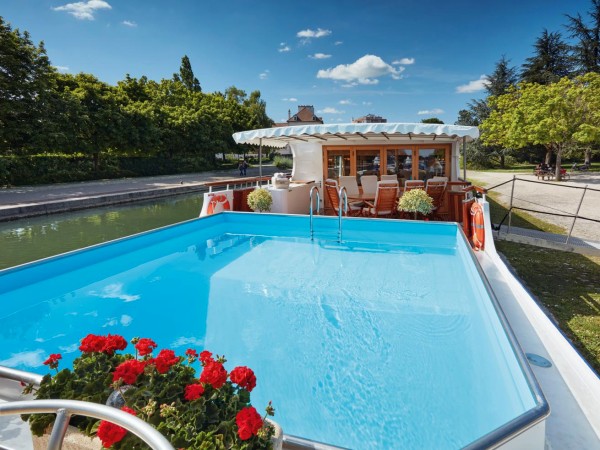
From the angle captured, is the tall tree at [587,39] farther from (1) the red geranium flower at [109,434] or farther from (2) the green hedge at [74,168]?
(1) the red geranium flower at [109,434]

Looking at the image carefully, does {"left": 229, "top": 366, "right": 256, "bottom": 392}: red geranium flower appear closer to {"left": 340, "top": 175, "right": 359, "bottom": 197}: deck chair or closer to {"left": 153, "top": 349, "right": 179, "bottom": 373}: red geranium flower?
{"left": 153, "top": 349, "right": 179, "bottom": 373}: red geranium flower

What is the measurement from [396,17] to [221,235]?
64.8 feet

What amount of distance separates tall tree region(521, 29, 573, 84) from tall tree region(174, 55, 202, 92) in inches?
1983

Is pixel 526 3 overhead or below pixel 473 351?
overhead

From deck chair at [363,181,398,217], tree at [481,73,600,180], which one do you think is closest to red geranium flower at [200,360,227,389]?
deck chair at [363,181,398,217]

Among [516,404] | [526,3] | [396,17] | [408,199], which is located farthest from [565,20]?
[516,404]

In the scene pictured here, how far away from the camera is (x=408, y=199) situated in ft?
27.7

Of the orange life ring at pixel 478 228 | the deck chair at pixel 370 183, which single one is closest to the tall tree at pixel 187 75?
the deck chair at pixel 370 183

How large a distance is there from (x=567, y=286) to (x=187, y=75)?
67.7 m

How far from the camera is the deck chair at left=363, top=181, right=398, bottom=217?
29.0 feet

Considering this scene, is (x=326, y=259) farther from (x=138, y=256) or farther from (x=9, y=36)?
(x=9, y=36)

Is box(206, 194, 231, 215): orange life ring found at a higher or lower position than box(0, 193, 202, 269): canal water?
higher

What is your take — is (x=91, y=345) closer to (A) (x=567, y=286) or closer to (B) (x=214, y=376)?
(B) (x=214, y=376)

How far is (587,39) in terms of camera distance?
124ft
